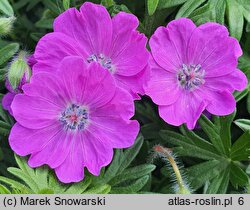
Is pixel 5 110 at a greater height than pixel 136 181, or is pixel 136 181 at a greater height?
pixel 5 110

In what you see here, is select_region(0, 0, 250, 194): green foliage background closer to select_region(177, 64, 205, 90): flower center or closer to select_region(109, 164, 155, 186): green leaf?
select_region(109, 164, 155, 186): green leaf

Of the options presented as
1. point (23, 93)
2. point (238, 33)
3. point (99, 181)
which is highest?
point (238, 33)

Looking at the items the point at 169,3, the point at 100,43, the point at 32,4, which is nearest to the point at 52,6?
the point at 32,4

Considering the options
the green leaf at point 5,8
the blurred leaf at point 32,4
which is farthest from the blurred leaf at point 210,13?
the blurred leaf at point 32,4

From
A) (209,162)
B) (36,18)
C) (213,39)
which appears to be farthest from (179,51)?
(36,18)

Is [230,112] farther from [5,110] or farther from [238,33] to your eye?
[5,110]

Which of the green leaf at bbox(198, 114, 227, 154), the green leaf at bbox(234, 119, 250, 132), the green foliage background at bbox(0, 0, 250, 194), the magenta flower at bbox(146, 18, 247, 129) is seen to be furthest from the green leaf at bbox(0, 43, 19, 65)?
the green leaf at bbox(234, 119, 250, 132)
